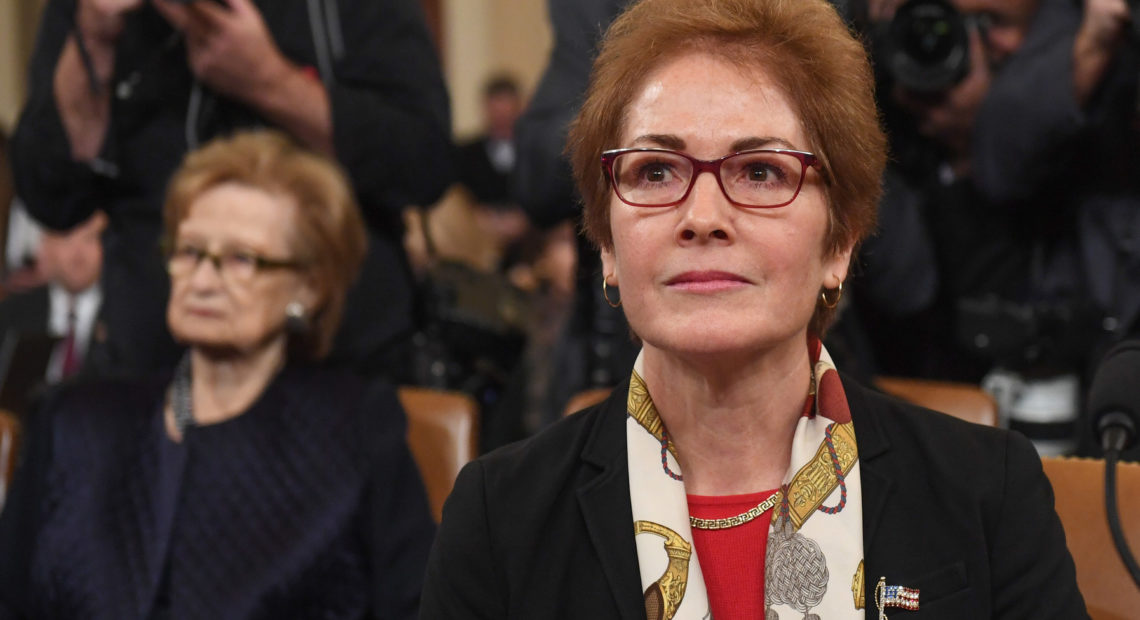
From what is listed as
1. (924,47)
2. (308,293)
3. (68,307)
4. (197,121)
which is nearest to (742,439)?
(308,293)

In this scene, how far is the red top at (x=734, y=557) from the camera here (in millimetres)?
1481

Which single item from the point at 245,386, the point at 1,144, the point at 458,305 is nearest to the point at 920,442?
the point at 245,386

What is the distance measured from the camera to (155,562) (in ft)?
7.22

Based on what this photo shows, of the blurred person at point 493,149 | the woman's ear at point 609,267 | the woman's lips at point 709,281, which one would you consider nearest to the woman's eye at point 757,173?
the woman's lips at point 709,281

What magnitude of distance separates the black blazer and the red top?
0.31ft

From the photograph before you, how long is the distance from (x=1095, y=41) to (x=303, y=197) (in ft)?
5.16

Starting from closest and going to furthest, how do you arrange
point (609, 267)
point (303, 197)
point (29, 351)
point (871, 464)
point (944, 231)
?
1. point (871, 464)
2. point (609, 267)
3. point (303, 197)
4. point (944, 231)
5. point (29, 351)

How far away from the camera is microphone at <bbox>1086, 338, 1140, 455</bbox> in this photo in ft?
A: 5.28

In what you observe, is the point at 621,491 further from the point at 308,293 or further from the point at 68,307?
the point at 68,307

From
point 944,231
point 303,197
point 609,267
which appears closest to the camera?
point 609,267

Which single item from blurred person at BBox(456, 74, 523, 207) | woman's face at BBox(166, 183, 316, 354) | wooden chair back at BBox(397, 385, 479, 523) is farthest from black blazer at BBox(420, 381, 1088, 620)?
blurred person at BBox(456, 74, 523, 207)

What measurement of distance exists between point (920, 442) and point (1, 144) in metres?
4.65

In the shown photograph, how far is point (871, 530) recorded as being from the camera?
1.47m

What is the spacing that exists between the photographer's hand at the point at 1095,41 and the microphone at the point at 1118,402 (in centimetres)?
106
